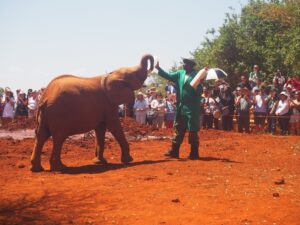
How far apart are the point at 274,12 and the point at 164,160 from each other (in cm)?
1888

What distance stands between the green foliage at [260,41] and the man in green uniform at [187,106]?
1467 centimetres

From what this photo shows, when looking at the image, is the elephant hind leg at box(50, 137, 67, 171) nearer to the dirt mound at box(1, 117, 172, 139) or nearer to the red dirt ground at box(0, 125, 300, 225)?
the red dirt ground at box(0, 125, 300, 225)

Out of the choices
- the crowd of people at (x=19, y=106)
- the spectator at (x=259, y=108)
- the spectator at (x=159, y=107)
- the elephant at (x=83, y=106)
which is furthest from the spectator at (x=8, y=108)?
the elephant at (x=83, y=106)

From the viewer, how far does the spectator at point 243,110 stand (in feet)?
56.9

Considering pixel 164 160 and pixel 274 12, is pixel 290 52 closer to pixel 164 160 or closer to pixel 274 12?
pixel 274 12

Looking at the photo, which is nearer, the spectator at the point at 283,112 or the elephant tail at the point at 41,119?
the elephant tail at the point at 41,119

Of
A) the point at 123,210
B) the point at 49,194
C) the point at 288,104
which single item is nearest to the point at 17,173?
the point at 49,194

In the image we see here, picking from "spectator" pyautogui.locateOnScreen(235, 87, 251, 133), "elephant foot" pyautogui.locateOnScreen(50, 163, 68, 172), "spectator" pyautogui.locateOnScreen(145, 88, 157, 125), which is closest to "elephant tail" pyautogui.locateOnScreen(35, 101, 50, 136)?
"elephant foot" pyautogui.locateOnScreen(50, 163, 68, 172)

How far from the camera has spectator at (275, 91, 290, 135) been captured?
16328mm

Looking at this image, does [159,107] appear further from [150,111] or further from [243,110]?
[243,110]

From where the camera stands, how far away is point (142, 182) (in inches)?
300

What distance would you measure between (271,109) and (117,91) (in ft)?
28.3

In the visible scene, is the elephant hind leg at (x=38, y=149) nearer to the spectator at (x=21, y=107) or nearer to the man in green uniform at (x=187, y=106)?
the man in green uniform at (x=187, y=106)

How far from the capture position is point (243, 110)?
17438 mm
